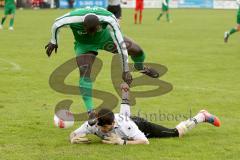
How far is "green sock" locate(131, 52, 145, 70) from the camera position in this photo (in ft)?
39.4

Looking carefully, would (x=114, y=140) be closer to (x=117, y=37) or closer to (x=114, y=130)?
(x=114, y=130)

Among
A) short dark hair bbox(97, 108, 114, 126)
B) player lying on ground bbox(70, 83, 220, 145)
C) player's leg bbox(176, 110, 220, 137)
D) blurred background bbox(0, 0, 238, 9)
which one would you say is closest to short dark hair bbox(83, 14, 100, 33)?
player lying on ground bbox(70, 83, 220, 145)

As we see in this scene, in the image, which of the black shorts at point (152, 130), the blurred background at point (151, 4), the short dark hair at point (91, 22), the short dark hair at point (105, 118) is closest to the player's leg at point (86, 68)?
the short dark hair at point (91, 22)

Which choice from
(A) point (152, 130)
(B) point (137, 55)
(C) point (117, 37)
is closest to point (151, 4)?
(B) point (137, 55)

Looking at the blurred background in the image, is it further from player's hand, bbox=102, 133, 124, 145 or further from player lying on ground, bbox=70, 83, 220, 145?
player's hand, bbox=102, 133, 124, 145

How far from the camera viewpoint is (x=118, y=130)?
9258 millimetres

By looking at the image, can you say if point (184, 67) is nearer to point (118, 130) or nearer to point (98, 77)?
point (98, 77)

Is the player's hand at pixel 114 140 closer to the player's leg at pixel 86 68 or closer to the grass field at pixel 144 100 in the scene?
the grass field at pixel 144 100

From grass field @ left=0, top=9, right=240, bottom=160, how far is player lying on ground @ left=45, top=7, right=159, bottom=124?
98 centimetres

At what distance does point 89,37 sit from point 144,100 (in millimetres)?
3092

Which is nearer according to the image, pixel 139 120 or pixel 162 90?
pixel 139 120

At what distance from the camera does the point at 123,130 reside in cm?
923

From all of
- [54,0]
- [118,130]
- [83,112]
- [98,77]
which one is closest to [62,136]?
[118,130]

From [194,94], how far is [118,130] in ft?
16.4
